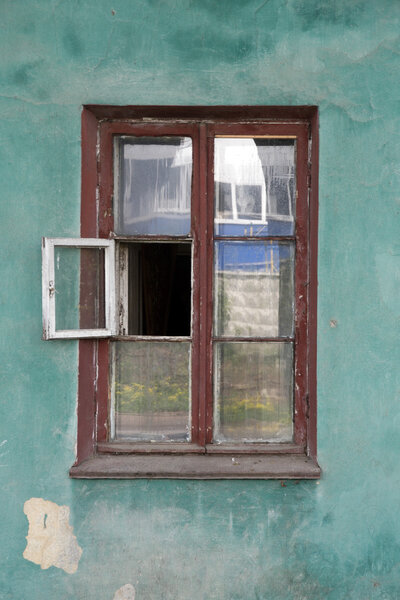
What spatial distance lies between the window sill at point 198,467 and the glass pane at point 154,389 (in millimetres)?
125

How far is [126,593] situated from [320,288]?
67.1 inches

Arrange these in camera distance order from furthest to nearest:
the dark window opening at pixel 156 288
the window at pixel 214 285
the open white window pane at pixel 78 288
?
1. the dark window opening at pixel 156 288
2. the window at pixel 214 285
3. the open white window pane at pixel 78 288

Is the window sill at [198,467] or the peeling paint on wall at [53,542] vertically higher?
the window sill at [198,467]

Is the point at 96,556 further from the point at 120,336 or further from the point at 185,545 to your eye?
the point at 120,336

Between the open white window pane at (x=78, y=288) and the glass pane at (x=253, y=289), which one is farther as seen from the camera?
the glass pane at (x=253, y=289)

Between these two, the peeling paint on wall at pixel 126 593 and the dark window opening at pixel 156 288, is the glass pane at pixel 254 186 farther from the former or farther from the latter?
the peeling paint on wall at pixel 126 593

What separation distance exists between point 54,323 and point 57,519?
36.7 inches

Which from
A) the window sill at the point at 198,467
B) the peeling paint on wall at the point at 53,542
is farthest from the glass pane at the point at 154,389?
the peeling paint on wall at the point at 53,542

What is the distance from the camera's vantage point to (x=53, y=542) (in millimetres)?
2209

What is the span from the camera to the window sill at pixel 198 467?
2.19 metres

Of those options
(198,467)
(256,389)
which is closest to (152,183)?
(256,389)

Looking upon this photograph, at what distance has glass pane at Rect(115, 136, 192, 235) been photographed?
2371mm

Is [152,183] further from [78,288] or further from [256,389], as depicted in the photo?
[256,389]

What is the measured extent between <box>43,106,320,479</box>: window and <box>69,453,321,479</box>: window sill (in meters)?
0.02
